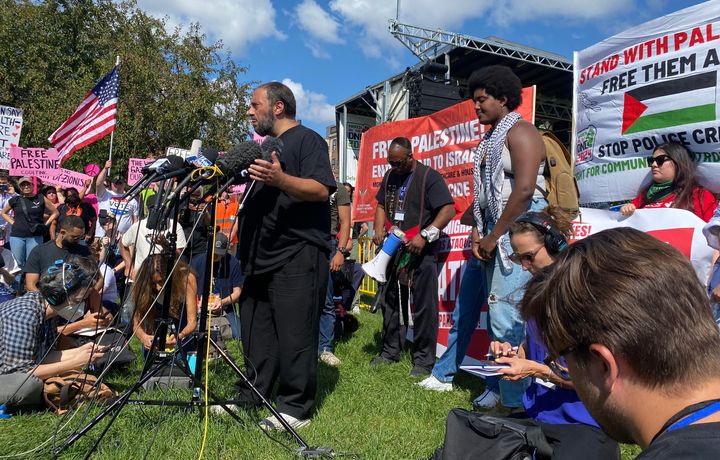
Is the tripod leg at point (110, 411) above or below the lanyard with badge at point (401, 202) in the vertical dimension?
below

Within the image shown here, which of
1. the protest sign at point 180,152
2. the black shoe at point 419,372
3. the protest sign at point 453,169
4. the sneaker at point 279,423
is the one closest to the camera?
the protest sign at point 180,152

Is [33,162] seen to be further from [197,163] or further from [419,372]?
[197,163]

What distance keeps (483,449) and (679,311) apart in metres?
1.21

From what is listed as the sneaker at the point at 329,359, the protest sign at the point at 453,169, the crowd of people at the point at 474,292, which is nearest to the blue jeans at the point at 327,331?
the crowd of people at the point at 474,292

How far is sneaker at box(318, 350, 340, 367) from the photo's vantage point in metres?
5.11

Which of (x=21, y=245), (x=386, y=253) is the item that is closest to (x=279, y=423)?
(x=386, y=253)

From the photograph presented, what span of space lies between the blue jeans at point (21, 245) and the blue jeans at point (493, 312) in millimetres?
7636

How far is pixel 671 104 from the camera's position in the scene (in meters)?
3.52

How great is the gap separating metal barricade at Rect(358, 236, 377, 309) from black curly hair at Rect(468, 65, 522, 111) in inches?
229

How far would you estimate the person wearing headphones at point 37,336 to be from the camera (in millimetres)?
3623

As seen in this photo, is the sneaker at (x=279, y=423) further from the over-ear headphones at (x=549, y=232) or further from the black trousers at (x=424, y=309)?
the over-ear headphones at (x=549, y=232)

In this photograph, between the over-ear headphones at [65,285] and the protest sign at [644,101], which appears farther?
the over-ear headphones at [65,285]

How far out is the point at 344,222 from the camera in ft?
18.5

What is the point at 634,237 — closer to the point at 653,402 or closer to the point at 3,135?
the point at 653,402
